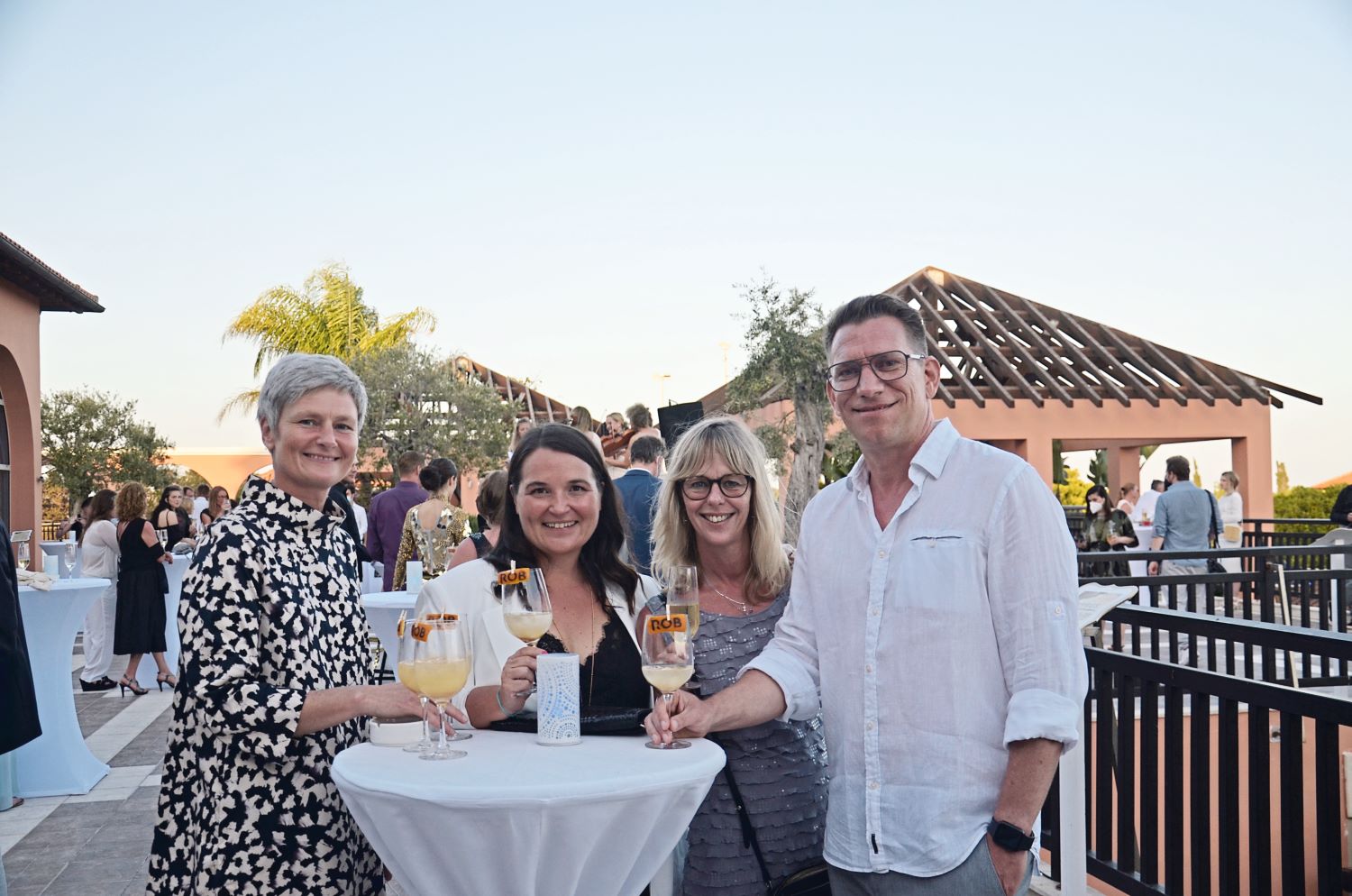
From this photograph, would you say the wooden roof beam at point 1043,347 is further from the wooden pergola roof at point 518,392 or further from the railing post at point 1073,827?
the railing post at point 1073,827

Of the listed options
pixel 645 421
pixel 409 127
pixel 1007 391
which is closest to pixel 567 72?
pixel 409 127

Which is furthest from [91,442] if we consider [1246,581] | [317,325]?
[1246,581]

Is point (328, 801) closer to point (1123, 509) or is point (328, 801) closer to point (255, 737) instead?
point (255, 737)

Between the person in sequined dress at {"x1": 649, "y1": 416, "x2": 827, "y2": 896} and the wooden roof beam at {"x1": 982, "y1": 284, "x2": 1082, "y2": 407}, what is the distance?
2130 cm

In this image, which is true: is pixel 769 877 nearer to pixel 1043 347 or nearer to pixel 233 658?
pixel 233 658

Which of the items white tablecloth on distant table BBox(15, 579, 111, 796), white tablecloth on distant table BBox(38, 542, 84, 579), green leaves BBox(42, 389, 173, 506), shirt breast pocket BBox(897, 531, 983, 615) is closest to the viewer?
shirt breast pocket BBox(897, 531, 983, 615)

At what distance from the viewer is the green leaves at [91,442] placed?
27.1 metres

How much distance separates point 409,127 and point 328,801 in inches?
998

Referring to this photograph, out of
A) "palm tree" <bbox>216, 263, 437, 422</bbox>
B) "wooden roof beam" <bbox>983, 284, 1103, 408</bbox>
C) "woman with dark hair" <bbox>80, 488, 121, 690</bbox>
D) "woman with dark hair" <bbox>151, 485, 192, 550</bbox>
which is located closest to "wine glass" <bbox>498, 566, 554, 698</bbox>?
"woman with dark hair" <bbox>80, 488, 121, 690</bbox>

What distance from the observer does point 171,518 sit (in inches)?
419

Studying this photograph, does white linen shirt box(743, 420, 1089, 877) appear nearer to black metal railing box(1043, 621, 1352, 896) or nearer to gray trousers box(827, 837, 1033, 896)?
gray trousers box(827, 837, 1033, 896)

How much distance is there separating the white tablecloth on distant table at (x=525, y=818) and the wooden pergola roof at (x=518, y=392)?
27.4 meters

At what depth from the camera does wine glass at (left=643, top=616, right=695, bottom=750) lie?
6.72 feet

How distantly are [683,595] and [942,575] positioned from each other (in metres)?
0.56
